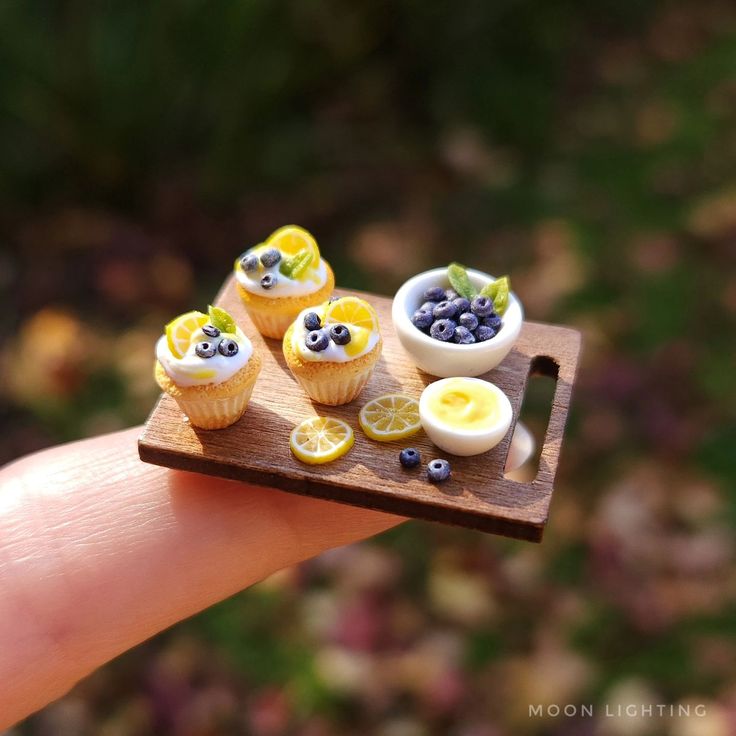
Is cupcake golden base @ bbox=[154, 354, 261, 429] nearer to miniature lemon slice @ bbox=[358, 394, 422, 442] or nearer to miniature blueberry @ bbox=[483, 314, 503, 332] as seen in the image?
miniature lemon slice @ bbox=[358, 394, 422, 442]

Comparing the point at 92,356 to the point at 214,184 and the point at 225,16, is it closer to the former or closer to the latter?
the point at 214,184

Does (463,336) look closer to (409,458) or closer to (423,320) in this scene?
(423,320)

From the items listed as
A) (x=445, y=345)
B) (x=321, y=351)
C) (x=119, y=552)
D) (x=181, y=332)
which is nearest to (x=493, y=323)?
(x=445, y=345)

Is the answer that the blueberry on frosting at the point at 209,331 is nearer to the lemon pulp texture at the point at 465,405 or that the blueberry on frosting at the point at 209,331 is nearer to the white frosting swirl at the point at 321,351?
the white frosting swirl at the point at 321,351

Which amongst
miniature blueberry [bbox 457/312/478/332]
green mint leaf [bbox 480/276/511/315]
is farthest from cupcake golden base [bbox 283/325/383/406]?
green mint leaf [bbox 480/276/511/315]

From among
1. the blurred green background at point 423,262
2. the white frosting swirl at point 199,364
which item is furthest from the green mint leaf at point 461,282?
the blurred green background at point 423,262

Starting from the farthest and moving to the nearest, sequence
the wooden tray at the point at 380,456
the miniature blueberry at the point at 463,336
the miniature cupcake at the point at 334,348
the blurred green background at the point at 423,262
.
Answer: the blurred green background at the point at 423,262
the miniature blueberry at the point at 463,336
the miniature cupcake at the point at 334,348
the wooden tray at the point at 380,456
